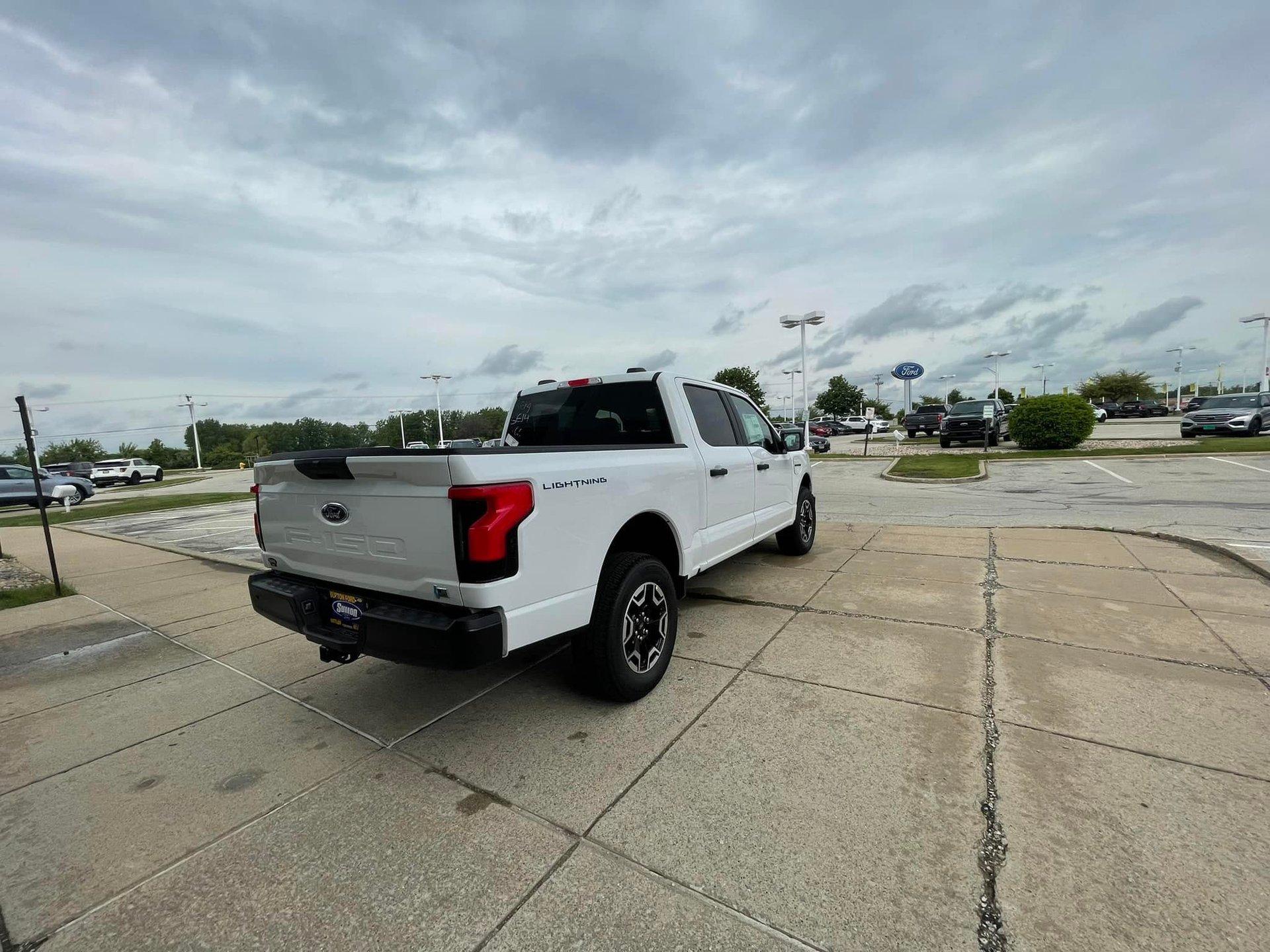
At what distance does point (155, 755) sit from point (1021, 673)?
476 cm

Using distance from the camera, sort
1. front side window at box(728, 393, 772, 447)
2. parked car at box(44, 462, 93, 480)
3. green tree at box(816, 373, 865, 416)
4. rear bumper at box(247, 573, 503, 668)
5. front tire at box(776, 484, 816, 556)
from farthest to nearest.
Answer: green tree at box(816, 373, 865, 416) → parked car at box(44, 462, 93, 480) → front tire at box(776, 484, 816, 556) → front side window at box(728, 393, 772, 447) → rear bumper at box(247, 573, 503, 668)

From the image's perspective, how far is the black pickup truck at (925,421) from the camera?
32.4 meters

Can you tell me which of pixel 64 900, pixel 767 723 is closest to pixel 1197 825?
pixel 767 723

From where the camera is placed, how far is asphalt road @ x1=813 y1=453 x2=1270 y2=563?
8.02 metres

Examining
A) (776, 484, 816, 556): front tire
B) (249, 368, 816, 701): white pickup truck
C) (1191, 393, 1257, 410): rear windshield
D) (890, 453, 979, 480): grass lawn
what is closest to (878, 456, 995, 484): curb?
(890, 453, 979, 480): grass lawn

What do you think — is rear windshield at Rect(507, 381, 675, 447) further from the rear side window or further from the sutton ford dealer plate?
the sutton ford dealer plate

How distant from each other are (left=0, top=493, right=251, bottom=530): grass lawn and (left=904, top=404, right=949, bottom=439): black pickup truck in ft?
104

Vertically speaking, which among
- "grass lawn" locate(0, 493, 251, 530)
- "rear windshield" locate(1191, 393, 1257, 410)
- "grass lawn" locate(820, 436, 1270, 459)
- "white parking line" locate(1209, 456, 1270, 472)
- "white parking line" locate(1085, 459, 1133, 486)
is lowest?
"grass lawn" locate(0, 493, 251, 530)

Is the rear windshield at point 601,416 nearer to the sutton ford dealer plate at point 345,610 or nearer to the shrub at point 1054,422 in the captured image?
the sutton ford dealer plate at point 345,610

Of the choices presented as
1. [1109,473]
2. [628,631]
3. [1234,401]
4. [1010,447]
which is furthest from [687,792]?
[1234,401]

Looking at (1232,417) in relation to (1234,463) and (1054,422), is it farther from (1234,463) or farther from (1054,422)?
(1234,463)

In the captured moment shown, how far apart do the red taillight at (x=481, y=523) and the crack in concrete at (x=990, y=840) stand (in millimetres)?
2048

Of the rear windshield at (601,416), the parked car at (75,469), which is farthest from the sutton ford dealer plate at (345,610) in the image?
the parked car at (75,469)

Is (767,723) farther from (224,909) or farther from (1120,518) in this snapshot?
(1120,518)
